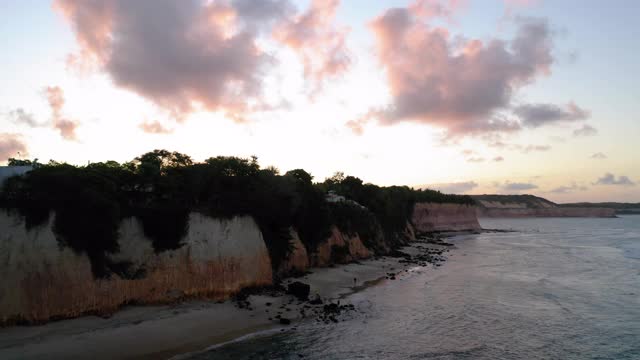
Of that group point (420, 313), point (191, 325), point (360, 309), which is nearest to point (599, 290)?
point (420, 313)

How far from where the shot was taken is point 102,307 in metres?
23.0

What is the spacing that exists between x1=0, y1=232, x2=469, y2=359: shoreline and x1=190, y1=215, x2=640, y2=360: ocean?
4.64 feet

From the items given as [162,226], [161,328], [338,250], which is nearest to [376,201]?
[338,250]

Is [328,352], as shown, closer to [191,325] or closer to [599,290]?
[191,325]

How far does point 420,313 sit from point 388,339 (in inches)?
252

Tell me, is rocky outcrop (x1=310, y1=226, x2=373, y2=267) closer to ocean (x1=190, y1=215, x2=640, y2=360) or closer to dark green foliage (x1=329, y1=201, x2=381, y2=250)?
dark green foliage (x1=329, y1=201, x2=381, y2=250)

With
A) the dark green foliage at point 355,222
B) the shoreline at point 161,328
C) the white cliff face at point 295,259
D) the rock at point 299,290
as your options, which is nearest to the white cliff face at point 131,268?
the shoreline at point 161,328

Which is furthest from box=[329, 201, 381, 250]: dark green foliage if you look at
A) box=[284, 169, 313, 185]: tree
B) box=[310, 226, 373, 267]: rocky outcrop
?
box=[284, 169, 313, 185]: tree

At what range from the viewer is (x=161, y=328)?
2198 centimetres

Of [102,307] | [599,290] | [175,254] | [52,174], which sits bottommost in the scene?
[599,290]

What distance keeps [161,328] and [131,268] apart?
16.5 ft

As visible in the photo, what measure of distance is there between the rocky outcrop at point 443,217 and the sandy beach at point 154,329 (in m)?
Answer: 85.5

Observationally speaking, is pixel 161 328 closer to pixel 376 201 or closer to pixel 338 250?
pixel 338 250

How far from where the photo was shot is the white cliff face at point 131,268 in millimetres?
21172
